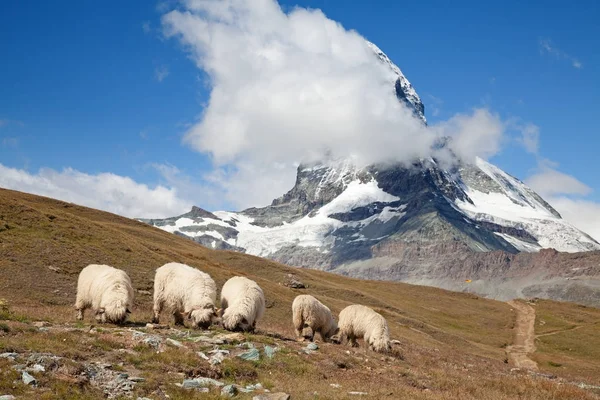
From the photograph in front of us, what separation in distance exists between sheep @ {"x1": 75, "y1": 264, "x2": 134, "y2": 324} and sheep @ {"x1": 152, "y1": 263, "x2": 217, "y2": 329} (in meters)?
1.76

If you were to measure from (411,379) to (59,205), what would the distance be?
3319 inches

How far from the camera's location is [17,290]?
1287 inches

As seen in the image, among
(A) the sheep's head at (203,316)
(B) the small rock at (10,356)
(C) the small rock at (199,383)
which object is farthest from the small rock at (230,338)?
(B) the small rock at (10,356)

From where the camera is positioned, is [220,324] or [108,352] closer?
[108,352]

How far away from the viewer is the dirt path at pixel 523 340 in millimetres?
64194

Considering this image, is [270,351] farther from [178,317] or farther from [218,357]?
[178,317]

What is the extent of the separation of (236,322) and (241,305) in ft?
3.50

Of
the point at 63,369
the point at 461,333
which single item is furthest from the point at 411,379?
the point at 461,333

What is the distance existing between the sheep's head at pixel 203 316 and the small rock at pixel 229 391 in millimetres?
9012

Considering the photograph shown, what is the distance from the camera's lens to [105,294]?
23.5m

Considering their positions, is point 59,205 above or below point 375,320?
above

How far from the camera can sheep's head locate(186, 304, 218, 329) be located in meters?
23.5

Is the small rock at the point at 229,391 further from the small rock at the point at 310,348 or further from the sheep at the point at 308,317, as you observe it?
the sheep at the point at 308,317

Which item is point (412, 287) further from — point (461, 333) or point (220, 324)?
point (220, 324)
